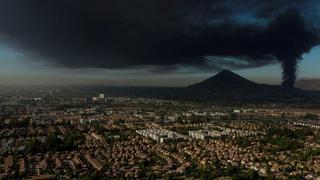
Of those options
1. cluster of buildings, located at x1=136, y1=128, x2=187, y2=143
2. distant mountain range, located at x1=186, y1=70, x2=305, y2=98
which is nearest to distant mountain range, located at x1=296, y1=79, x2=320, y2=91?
distant mountain range, located at x1=186, y1=70, x2=305, y2=98

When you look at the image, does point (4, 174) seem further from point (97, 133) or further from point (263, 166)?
point (97, 133)

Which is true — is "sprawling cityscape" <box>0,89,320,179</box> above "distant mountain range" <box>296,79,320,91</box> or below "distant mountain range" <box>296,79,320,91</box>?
below

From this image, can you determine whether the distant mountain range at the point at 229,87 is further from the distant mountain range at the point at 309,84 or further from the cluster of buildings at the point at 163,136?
the cluster of buildings at the point at 163,136

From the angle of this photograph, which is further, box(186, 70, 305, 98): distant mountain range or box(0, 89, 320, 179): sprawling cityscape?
box(186, 70, 305, 98): distant mountain range

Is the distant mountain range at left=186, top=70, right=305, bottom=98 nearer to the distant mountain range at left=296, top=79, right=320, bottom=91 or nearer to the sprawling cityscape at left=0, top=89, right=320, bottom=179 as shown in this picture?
the distant mountain range at left=296, top=79, right=320, bottom=91

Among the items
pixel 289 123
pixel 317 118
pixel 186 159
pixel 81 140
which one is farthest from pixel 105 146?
pixel 317 118

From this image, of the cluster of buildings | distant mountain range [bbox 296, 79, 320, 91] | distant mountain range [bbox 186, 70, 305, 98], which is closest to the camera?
the cluster of buildings

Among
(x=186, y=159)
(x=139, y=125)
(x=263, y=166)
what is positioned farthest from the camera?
(x=139, y=125)

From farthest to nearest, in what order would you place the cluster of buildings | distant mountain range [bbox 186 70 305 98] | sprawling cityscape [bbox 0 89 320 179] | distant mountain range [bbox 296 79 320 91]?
distant mountain range [bbox 296 79 320 91]
distant mountain range [bbox 186 70 305 98]
the cluster of buildings
sprawling cityscape [bbox 0 89 320 179]

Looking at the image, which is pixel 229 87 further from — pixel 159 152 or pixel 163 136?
pixel 159 152
